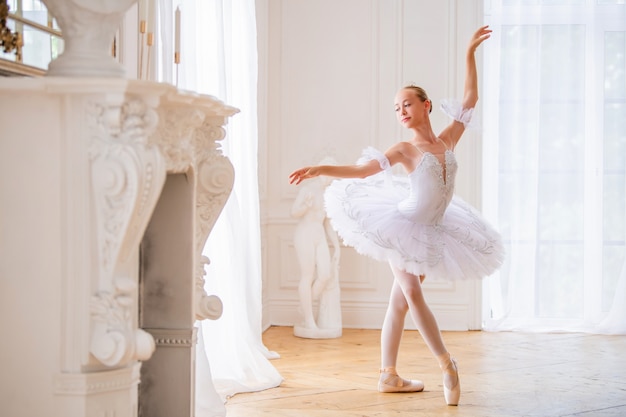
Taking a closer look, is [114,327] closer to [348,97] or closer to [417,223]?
[417,223]

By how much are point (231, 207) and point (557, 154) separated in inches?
104

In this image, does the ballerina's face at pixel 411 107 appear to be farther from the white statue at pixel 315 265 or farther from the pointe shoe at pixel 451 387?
the white statue at pixel 315 265

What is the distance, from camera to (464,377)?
4367mm

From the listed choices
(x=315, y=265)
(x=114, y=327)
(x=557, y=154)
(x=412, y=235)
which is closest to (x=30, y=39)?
(x=114, y=327)

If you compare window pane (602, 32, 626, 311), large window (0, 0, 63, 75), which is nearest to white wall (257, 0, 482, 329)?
window pane (602, 32, 626, 311)

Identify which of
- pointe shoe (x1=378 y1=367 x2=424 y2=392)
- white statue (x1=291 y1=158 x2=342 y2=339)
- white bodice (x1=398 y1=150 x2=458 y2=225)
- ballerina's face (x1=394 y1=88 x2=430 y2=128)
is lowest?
pointe shoe (x1=378 y1=367 x2=424 y2=392)

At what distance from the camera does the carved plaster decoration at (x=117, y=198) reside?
A: 207cm

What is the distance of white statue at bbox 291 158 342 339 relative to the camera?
5477mm

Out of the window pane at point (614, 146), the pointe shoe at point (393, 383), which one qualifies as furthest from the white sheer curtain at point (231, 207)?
the window pane at point (614, 146)

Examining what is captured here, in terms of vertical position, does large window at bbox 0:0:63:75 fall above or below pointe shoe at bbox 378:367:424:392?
above

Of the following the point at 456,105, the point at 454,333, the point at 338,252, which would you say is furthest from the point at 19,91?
the point at 454,333

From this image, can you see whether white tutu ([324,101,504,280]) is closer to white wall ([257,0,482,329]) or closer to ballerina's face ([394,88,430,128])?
ballerina's face ([394,88,430,128])

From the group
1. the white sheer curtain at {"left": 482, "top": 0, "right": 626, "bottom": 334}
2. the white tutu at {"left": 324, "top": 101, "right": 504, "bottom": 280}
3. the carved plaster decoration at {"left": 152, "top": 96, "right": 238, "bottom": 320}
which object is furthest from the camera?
the white sheer curtain at {"left": 482, "top": 0, "right": 626, "bottom": 334}

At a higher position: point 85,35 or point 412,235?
point 85,35
